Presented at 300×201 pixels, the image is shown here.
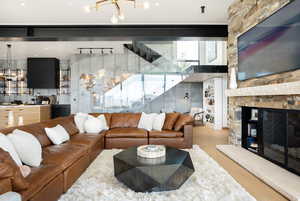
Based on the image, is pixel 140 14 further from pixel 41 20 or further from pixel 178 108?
pixel 178 108

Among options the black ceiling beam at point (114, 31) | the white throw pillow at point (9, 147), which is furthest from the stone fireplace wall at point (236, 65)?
the white throw pillow at point (9, 147)

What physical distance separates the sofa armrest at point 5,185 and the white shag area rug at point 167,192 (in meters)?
0.82

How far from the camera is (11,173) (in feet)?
5.13

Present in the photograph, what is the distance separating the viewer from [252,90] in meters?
3.62

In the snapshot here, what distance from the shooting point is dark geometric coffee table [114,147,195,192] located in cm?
231

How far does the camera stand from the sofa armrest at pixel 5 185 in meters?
1.47

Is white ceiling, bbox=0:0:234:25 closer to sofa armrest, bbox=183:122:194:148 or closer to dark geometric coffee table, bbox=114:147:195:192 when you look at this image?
sofa armrest, bbox=183:122:194:148

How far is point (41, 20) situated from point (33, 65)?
14.6 ft

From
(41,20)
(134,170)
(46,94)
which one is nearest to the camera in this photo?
(134,170)

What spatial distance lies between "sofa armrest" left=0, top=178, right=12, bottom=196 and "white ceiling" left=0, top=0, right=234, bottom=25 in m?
3.81

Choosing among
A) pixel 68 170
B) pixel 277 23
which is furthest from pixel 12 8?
pixel 277 23

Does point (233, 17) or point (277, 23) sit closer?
point (277, 23)

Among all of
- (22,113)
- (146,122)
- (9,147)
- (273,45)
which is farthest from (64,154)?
(22,113)

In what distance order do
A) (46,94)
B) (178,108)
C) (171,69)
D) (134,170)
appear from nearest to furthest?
(134,170) < (171,69) < (46,94) < (178,108)
